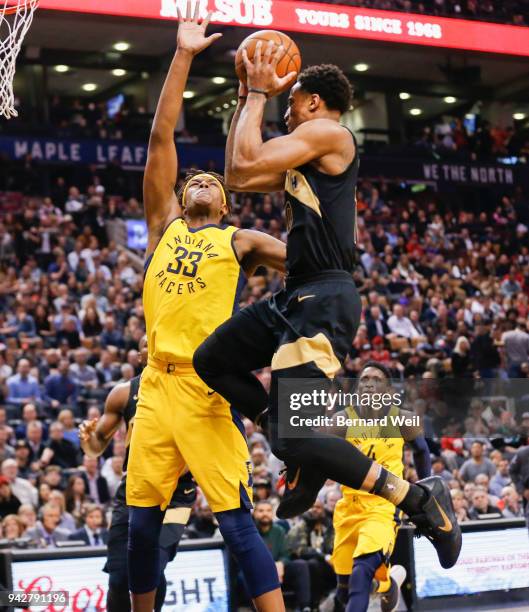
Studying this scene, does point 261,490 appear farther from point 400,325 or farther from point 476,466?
point 400,325

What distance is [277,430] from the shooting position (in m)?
5.45

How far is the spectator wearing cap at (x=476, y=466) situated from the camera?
1473 centimetres

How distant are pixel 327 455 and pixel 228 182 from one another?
1.42 m

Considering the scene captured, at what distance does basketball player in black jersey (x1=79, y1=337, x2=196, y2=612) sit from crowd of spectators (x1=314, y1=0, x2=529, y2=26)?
15.4 m

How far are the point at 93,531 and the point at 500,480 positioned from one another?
233 inches

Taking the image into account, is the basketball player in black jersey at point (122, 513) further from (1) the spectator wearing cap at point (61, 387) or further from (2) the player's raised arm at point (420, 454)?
(1) the spectator wearing cap at point (61, 387)

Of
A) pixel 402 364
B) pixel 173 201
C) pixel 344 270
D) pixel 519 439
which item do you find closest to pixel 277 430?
pixel 344 270

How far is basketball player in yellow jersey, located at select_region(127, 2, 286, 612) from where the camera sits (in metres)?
5.75

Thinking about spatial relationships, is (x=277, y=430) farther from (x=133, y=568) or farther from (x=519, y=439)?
(x=519, y=439)

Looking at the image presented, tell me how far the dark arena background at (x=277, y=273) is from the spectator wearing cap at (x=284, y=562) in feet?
0.11

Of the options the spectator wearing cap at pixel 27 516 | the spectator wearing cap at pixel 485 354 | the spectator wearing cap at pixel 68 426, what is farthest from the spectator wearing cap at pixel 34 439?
the spectator wearing cap at pixel 485 354

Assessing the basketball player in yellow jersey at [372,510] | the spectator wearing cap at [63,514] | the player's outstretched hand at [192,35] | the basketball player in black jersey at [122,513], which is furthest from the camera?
the spectator wearing cap at [63,514]

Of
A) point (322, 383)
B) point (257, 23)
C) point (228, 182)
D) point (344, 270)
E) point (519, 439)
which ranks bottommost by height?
point (519, 439)

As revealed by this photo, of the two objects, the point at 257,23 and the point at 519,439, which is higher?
the point at 257,23
